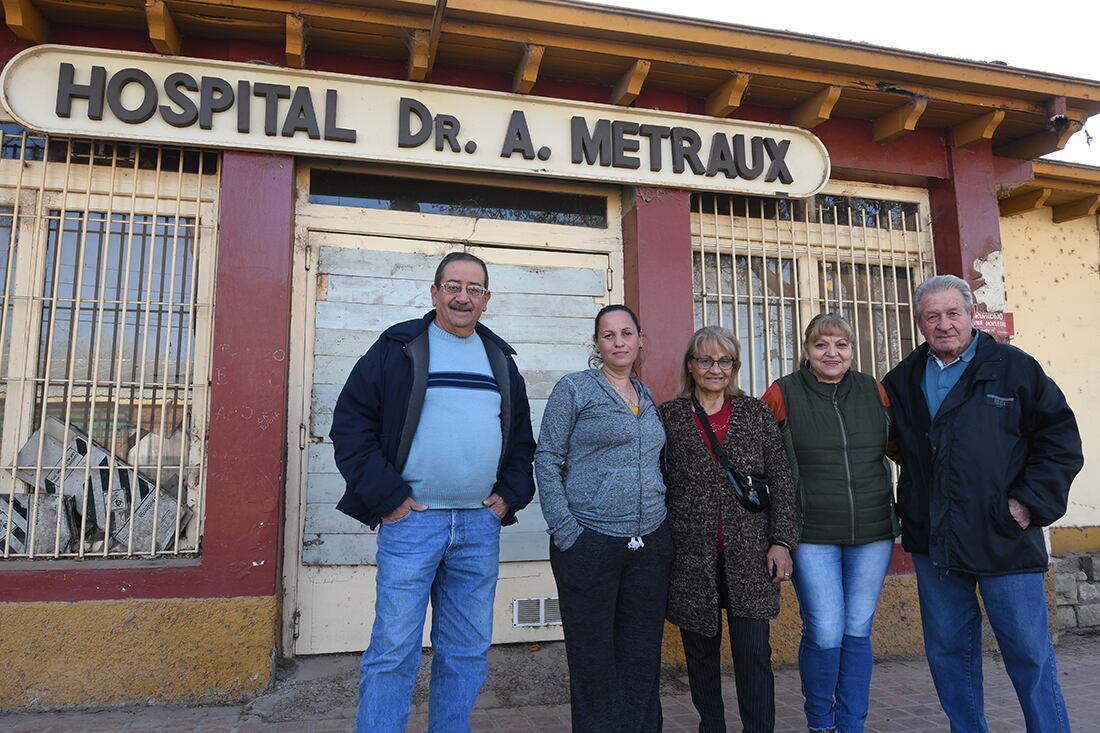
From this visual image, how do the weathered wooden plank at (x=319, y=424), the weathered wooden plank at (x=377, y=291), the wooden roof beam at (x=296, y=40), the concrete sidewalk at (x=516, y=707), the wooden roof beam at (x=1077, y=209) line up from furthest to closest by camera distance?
1. the wooden roof beam at (x=1077, y=209)
2. the weathered wooden plank at (x=377, y=291)
3. the weathered wooden plank at (x=319, y=424)
4. the wooden roof beam at (x=296, y=40)
5. the concrete sidewalk at (x=516, y=707)

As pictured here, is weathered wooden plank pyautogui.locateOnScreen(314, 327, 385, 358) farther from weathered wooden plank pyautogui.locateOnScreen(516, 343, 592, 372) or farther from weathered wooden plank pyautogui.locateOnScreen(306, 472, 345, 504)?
weathered wooden plank pyautogui.locateOnScreen(516, 343, 592, 372)

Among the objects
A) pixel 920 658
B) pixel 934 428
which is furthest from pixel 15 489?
pixel 920 658

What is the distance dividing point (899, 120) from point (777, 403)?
9.73 ft

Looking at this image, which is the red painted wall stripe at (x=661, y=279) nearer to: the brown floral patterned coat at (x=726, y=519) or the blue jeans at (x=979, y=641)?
the brown floral patterned coat at (x=726, y=519)

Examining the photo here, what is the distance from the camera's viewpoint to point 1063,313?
609cm

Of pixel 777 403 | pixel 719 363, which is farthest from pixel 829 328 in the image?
pixel 719 363

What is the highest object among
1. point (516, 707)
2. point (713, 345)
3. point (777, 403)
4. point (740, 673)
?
point (713, 345)

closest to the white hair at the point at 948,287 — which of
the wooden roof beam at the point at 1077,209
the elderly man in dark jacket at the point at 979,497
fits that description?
the elderly man in dark jacket at the point at 979,497

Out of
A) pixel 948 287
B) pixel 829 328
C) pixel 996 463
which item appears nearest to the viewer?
pixel 996 463

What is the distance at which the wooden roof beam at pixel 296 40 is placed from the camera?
12.9 feet

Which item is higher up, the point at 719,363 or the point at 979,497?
the point at 719,363

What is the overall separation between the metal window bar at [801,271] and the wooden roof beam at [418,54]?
2.05 metres

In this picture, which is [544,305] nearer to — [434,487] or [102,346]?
[434,487]

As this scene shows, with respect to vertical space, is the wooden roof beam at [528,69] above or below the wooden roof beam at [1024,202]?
above
